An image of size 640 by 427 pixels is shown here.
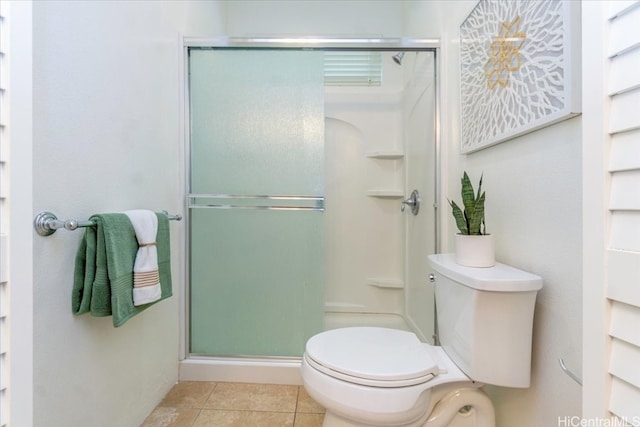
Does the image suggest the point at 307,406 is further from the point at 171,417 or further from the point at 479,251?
the point at 479,251

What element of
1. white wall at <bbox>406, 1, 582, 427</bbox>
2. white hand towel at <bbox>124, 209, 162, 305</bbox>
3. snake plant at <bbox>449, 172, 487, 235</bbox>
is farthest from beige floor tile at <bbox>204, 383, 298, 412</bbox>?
snake plant at <bbox>449, 172, 487, 235</bbox>

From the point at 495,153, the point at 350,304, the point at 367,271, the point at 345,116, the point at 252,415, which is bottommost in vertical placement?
the point at 252,415

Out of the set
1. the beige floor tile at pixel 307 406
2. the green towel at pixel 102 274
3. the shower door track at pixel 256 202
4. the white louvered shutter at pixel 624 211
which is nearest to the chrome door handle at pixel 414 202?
the shower door track at pixel 256 202

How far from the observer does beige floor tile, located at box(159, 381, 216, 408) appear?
1.39m

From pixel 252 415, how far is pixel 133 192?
1.08 metres

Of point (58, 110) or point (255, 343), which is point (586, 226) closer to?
point (58, 110)

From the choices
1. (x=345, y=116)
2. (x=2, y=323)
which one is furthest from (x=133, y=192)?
(x=345, y=116)

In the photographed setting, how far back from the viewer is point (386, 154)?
87.5 inches

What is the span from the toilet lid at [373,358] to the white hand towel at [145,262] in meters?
0.58

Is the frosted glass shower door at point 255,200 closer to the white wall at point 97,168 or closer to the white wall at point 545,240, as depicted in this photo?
the white wall at point 97,168

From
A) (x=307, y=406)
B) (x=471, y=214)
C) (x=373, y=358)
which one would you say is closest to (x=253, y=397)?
(x=307, y=406)

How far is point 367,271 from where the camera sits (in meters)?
2.30

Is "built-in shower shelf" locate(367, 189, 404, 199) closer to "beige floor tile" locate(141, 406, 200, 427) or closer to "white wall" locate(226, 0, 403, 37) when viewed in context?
"white wall" locate(226, 0, 403, 37)

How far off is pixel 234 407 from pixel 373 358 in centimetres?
85
